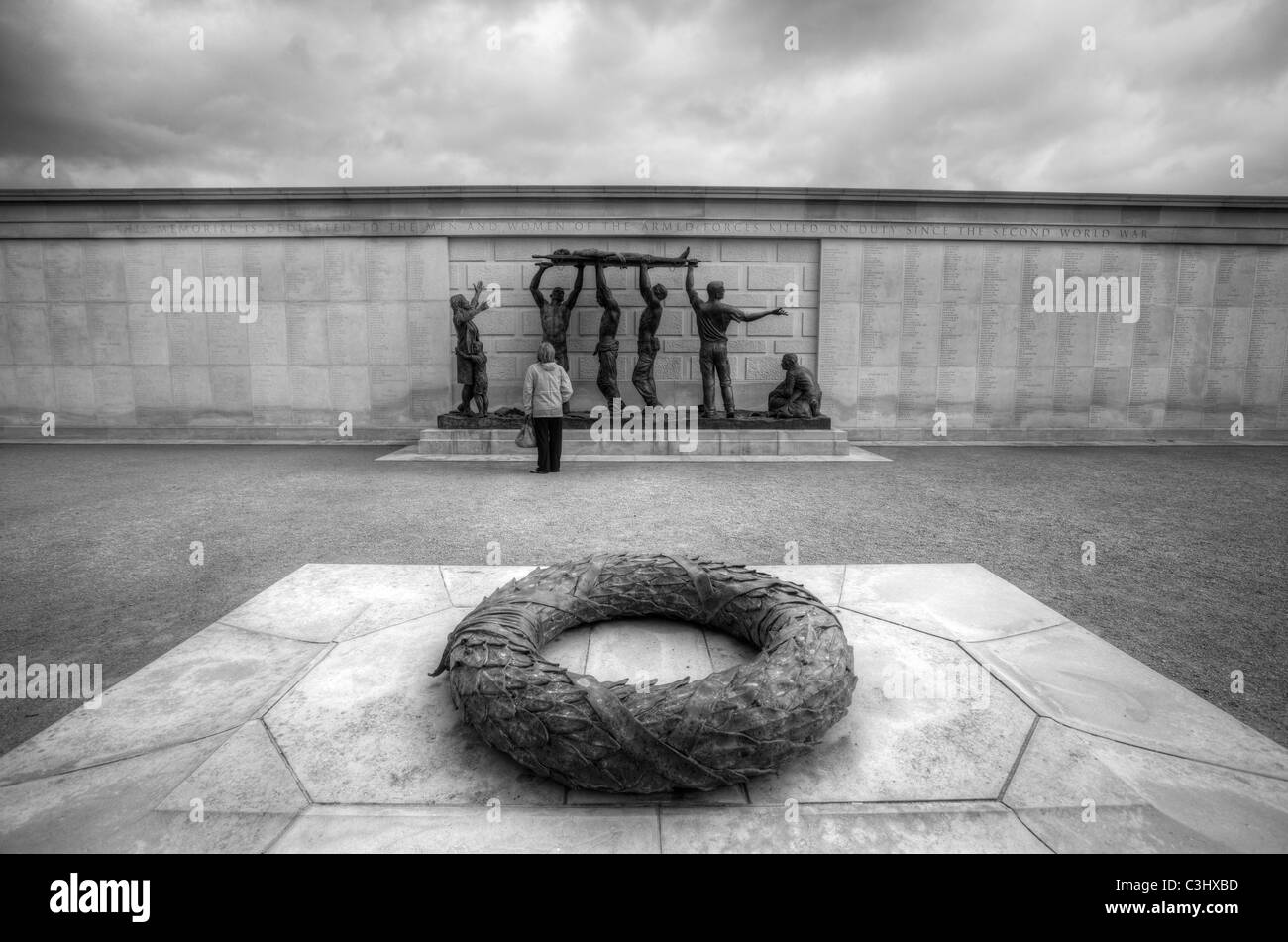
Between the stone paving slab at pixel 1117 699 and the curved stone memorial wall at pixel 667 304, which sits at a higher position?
the curved stone memorial wall at pixel 667 304

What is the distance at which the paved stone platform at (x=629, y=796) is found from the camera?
2035 millimetres

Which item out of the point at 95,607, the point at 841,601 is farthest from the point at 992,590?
the point at 95,607

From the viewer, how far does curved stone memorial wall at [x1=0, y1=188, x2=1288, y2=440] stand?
13633 mm

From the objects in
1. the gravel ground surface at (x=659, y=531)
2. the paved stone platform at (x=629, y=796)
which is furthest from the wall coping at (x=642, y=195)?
the paved stone platform at (x=629, y=796)

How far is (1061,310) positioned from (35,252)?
2213 centimetres

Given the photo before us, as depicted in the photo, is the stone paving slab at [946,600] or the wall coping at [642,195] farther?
the wall coping at [642,195]

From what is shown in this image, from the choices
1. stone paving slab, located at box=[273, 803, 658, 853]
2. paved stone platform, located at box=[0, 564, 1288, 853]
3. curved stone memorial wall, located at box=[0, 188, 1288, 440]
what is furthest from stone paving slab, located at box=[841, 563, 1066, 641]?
curved stone memorial wall, located at box=[0, 188, 1288, 440]

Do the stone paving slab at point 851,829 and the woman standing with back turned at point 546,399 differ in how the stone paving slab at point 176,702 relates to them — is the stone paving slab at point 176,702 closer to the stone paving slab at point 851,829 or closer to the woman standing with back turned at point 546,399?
the stone paving slab at point 851,829

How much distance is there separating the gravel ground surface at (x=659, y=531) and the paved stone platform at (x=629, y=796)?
525 mm

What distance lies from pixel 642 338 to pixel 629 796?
10958mm

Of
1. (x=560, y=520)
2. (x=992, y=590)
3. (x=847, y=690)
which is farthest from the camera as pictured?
(x=560, y=520)

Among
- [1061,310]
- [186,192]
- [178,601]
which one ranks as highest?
[186,192]

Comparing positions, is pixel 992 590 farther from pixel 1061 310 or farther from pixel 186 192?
pixel 186 192

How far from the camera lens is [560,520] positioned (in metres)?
6.52
